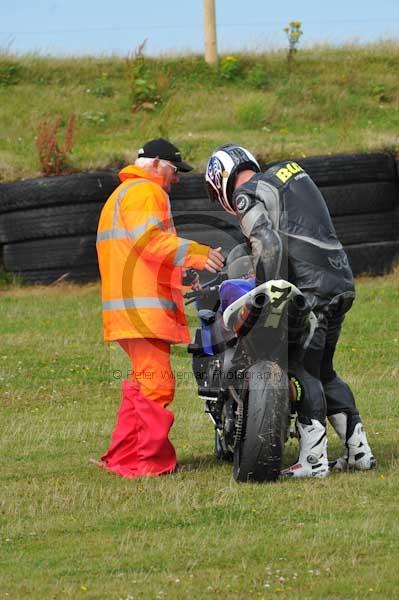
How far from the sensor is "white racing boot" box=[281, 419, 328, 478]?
753cm

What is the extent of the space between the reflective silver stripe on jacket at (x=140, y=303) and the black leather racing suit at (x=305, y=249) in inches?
28.3

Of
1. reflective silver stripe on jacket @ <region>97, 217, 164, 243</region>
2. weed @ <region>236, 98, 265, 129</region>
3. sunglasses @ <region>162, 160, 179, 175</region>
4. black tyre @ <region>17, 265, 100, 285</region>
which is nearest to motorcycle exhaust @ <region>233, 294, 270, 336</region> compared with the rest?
reflective silver stripe on jacket @ <region>97, 217, 164, 243</region>

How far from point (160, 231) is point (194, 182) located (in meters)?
7.83

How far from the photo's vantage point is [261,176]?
25.2ft

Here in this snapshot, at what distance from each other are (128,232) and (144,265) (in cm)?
23

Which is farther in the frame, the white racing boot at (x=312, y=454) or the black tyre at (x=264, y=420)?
the white racing boot at (x=312, y=454)

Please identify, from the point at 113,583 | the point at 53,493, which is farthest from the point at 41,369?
the point at 113,583

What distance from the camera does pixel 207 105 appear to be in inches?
821

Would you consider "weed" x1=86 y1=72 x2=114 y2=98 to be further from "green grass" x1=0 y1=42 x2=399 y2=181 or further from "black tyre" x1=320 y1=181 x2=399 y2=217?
"black tyre" x1=320 y1=181 x2=399 y2=217

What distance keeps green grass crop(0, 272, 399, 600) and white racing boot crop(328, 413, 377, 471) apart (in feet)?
0.68

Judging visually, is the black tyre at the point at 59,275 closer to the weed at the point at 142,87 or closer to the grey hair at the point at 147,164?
the weed at the point at 142,87

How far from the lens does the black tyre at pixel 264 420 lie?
7.27 m

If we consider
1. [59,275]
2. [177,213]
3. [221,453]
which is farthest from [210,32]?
[221,453]

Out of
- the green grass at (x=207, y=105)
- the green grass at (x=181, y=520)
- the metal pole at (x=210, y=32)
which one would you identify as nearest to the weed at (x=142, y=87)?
the green grass at (x=207, y=105)
